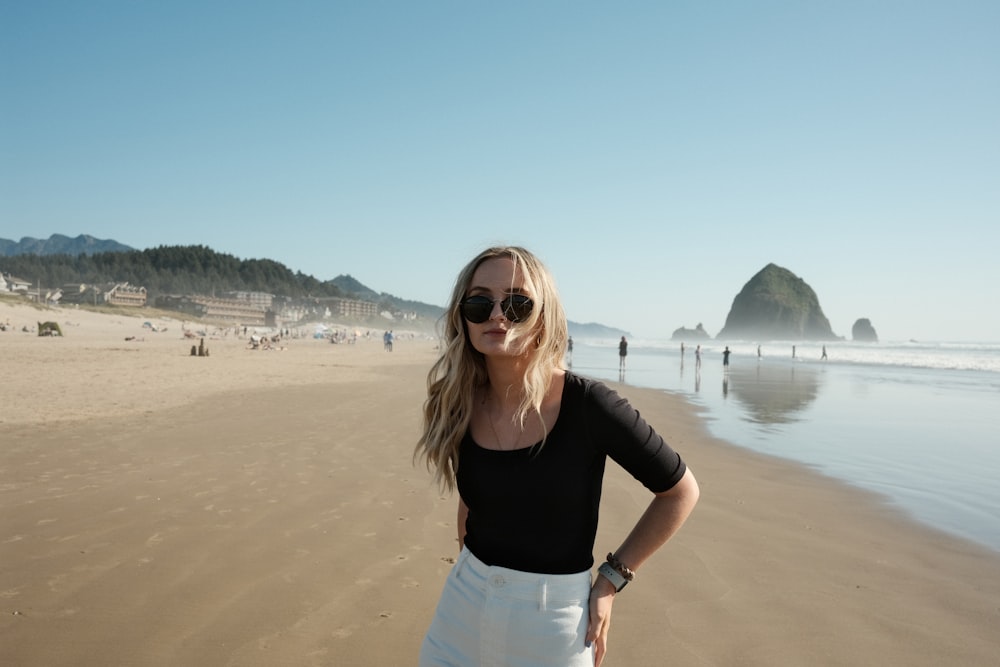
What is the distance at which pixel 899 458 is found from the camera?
9758mm

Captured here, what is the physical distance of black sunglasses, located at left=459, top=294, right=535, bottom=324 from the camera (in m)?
2.00

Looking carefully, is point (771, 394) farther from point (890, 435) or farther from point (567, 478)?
point (567, 478)

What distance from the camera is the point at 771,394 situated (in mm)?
20828

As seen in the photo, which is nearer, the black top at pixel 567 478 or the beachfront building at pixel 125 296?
the black top at pixel 567 478

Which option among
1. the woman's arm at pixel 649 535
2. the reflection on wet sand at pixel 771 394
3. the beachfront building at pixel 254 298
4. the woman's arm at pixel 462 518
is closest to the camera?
the woman's arm at pixel 649 535

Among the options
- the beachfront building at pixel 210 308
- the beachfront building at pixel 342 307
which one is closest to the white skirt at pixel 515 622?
the beachfront building at pixel 210 308

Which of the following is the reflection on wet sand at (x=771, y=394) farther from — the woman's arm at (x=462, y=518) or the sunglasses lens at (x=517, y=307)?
the sunglasses lens at (x=517, y=307)

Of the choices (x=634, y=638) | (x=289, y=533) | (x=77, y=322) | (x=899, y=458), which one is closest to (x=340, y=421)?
(x=289, y=533)

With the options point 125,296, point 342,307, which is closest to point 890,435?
point 125,296

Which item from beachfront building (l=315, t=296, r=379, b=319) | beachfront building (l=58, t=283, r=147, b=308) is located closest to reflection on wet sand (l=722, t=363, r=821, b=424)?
beachfront building (l=58, t=283, r=147, b=308)

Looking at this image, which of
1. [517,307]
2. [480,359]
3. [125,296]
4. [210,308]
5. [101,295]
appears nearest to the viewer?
[517,307]

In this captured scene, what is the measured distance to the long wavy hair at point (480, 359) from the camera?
1.96m

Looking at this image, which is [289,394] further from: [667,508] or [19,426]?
[667,508]

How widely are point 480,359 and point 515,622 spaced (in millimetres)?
903
